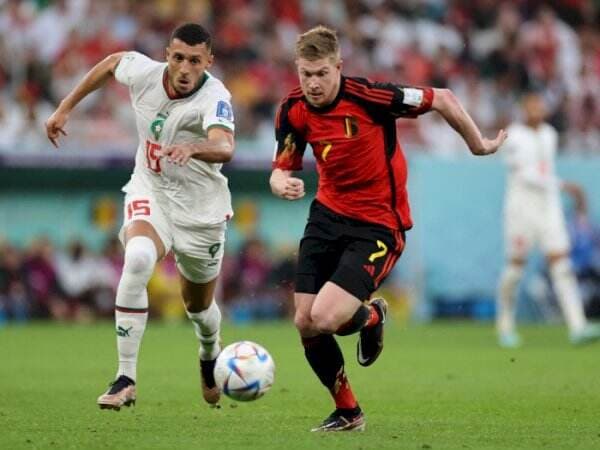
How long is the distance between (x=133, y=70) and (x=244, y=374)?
2602 mm

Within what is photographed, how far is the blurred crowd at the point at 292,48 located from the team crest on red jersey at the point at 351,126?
586 inches

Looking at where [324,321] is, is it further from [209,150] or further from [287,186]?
[209,150]

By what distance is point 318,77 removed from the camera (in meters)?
8.58

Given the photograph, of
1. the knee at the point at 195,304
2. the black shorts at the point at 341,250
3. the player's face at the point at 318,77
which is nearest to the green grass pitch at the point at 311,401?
the knee at the point at 195,304

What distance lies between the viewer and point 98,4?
80.3 ft

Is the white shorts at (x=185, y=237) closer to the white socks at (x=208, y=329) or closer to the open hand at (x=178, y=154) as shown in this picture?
the white socks at (x=208, y=329)

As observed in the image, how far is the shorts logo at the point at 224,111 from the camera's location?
9352 millimetres

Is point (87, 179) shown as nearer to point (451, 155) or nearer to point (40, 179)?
point (40, 179)

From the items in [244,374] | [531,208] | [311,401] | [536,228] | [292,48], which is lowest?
[311,401]

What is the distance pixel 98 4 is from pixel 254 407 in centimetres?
1528

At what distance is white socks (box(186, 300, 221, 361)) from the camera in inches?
413

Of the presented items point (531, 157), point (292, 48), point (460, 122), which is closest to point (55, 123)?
point (460, 122)

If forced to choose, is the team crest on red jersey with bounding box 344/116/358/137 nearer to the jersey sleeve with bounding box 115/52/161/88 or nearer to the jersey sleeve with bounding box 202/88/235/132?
the jersey sleeve with bounding box 202/88/235/132

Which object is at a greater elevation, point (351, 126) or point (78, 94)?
point (78, 94)
